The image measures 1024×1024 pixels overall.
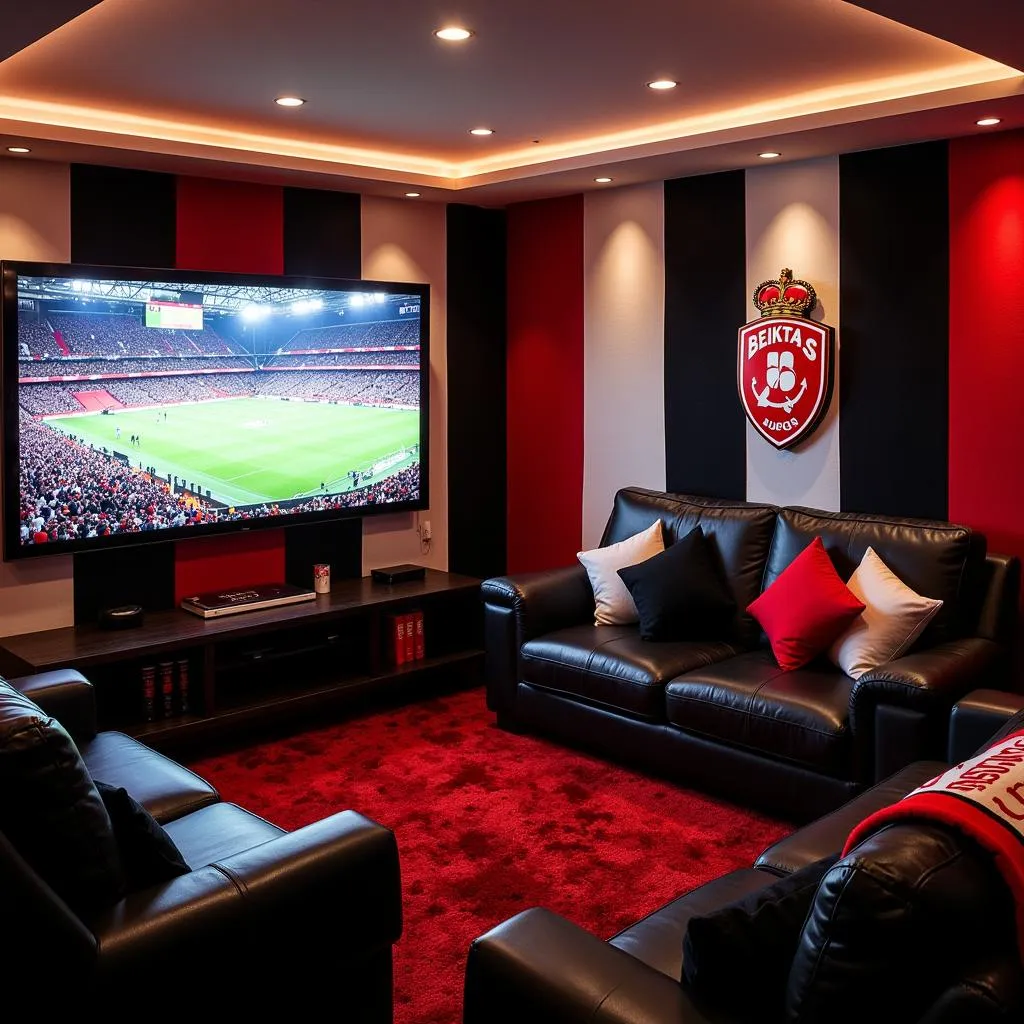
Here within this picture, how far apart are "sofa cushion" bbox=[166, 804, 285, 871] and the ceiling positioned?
192cm

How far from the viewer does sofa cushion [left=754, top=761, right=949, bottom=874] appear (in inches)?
96.7

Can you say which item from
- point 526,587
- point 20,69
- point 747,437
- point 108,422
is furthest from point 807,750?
point 20,69

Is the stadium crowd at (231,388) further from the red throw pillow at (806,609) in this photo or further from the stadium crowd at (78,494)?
the red throw pillow at (806,609)

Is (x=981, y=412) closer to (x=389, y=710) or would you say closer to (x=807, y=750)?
(x=807, y=750)

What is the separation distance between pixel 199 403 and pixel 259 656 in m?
1.13

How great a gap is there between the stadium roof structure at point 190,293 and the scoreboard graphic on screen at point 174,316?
3 centimetres

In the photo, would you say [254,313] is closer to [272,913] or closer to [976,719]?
[272,913]

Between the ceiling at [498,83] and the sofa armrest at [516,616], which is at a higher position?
the ceiling at [498,83]

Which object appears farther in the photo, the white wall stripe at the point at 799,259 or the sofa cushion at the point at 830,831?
the white wall stripe at the point at 799,259

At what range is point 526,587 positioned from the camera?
4559 mm

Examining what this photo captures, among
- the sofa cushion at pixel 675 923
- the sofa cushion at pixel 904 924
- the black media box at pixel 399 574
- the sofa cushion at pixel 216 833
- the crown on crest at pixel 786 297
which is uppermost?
the crown on crest at pixel 786 297

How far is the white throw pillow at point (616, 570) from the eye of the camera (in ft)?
15.1

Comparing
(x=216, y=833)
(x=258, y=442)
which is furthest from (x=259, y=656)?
(x=216, y=833)

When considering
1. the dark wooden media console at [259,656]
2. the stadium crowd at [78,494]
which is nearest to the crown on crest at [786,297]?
the dark wooden media console at [259,656]
